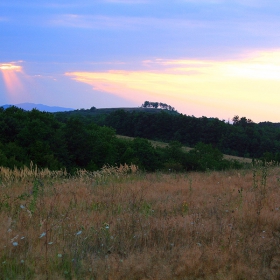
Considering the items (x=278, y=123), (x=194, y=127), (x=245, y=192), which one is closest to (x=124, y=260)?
(x=245, y=192)

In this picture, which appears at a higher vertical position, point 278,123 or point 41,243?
point 278,123

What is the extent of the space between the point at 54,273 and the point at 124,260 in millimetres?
881

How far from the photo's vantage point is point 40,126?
3161 centimetres

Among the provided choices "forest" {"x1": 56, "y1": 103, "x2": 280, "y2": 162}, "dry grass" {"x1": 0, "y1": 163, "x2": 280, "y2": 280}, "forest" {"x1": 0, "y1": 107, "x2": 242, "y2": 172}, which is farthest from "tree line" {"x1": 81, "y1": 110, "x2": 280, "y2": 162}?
"dry grass" {"x1": 0, "y1": 163, "x2": 280, "y2": 280}

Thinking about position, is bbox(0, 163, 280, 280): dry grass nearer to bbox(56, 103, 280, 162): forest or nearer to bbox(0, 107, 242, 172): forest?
bbox(0, 107, 242, 172): forest

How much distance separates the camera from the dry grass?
3.95m

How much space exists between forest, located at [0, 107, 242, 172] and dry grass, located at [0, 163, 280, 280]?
673 inches

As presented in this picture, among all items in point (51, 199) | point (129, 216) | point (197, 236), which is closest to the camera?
point (197, 236)

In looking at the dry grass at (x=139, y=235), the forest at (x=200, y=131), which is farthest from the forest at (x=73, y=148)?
the forest at (x=200, y=131)

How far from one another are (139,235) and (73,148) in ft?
106

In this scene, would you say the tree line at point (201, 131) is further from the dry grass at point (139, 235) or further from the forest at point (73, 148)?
the dry grass at point (139, 235)

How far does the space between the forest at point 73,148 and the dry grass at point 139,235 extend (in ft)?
56.0

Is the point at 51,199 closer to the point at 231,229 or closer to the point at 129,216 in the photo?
the point at 129,216

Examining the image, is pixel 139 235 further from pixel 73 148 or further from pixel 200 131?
pixel 200 131
